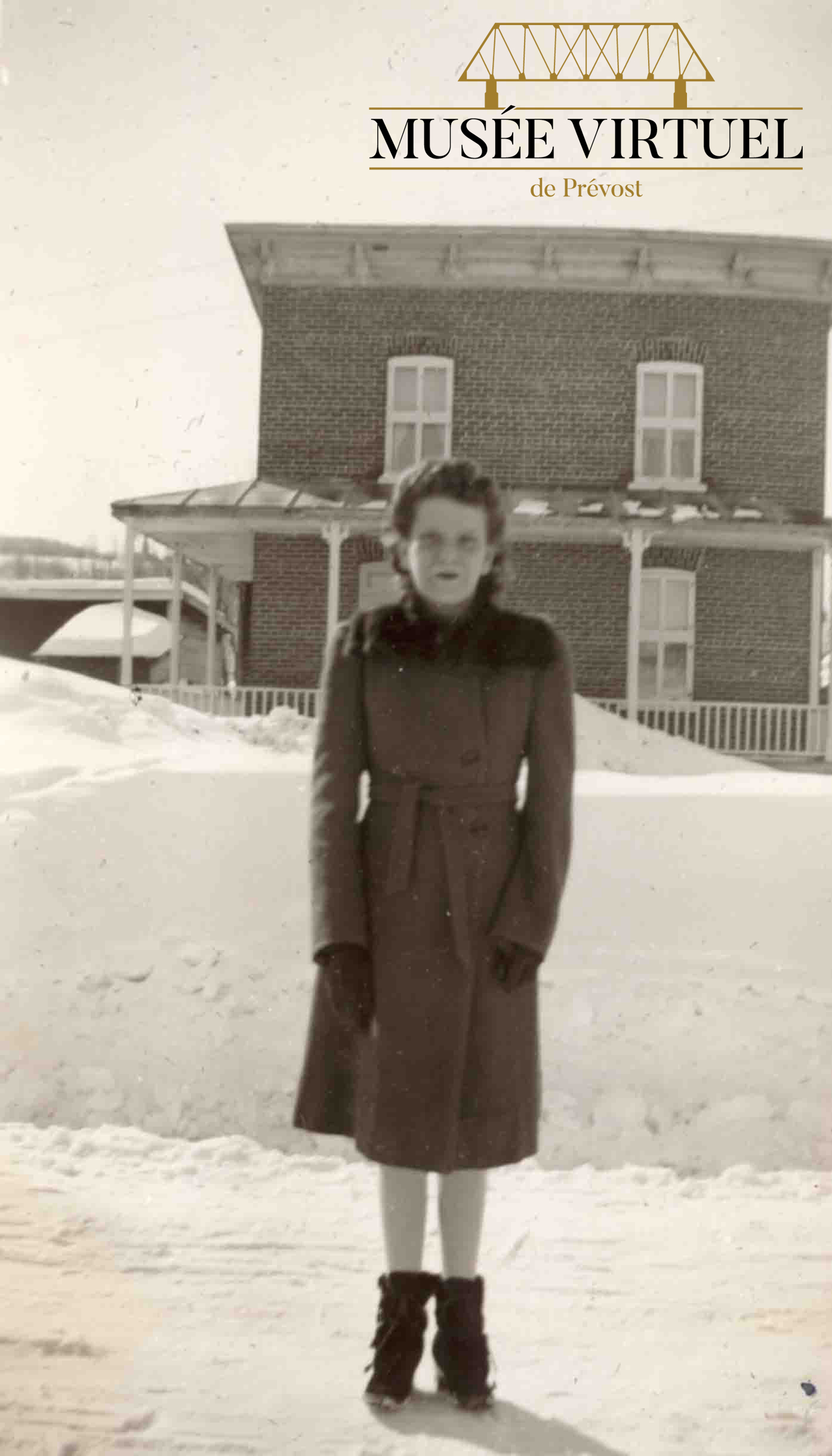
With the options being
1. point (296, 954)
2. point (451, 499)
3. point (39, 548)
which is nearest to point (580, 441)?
point (39, 548)

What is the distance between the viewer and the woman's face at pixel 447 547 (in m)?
2.43

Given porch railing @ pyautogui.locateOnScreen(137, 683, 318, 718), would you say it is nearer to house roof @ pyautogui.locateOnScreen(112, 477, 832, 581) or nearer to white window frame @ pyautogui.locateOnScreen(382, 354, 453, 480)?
house roof @ pyautogui.locateOnScreen(112, 477, 832, 581)

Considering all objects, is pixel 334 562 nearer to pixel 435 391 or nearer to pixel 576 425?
pixel 435 391

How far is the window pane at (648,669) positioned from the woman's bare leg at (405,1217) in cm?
231

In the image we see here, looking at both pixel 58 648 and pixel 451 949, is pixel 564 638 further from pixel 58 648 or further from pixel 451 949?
pixel 58 648

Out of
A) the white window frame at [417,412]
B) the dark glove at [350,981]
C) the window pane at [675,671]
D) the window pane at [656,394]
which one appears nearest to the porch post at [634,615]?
the window pane at [675,671]

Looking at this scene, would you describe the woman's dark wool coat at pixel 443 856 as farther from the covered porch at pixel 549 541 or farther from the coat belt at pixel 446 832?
the covered porch at pixel 549 541

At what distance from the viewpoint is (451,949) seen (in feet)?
7.93

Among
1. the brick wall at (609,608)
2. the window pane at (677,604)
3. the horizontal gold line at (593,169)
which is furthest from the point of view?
the window pane at (677,604)

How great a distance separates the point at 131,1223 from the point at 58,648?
7.84 feet

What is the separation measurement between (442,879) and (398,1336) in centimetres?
92

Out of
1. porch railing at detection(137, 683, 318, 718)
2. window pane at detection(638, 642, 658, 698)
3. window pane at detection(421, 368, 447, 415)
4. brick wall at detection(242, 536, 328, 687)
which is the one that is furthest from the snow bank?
window pane at detection(421, 368, 447, 415)

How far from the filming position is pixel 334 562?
13.9ft

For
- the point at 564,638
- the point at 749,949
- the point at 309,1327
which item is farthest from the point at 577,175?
the point at 309,1327
